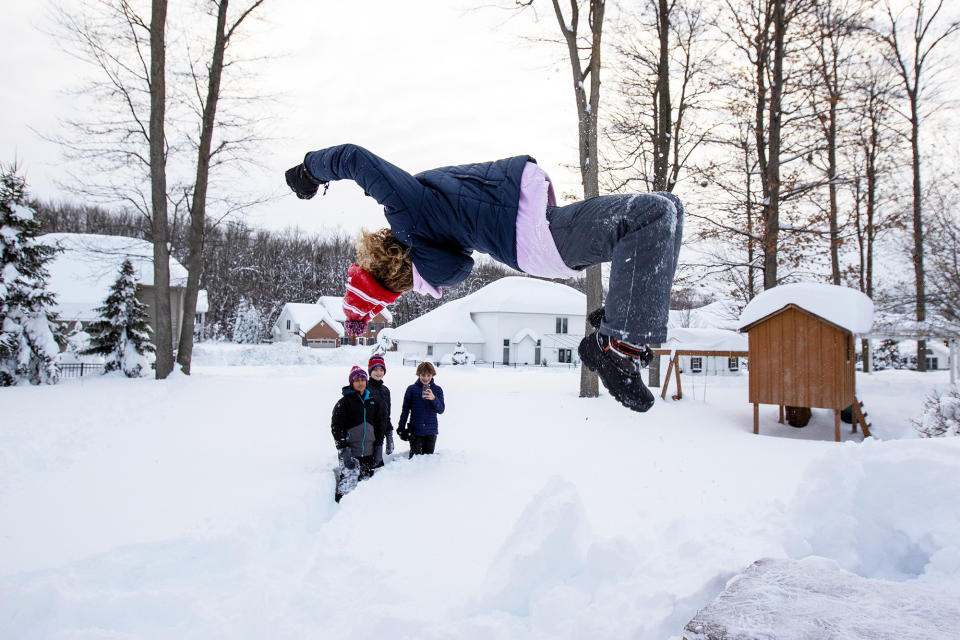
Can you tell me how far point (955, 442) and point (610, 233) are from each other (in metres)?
3.34

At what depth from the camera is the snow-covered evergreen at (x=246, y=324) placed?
4128cm

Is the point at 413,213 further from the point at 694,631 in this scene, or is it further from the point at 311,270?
A: the point at 311,270

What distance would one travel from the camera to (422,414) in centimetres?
704

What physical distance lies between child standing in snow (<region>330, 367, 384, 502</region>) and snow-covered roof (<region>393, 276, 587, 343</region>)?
25.9m

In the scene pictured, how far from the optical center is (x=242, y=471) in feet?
21.7

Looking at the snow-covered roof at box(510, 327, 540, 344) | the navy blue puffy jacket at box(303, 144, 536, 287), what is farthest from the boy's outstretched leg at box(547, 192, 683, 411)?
the snow-covered roof at box(510, 327, 540, 344)

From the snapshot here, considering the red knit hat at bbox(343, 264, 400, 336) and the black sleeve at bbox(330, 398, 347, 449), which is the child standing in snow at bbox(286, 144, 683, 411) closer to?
the red knit hat at bbox(343, 264, 400, 336)

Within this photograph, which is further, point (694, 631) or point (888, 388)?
point (888, 388)

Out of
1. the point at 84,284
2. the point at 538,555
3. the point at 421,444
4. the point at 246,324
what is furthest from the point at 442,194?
the point at 246,324

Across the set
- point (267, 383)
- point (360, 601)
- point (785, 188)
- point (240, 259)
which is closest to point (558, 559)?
point (360, 601)

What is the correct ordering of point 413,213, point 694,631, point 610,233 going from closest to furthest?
1. point 694,631
2. point 610,233
3. point 413,213

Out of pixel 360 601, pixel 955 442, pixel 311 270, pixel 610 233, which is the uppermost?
pixel 311 270

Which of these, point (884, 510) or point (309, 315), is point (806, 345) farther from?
point (309, 315)

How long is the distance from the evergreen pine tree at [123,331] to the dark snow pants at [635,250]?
18271 mm
